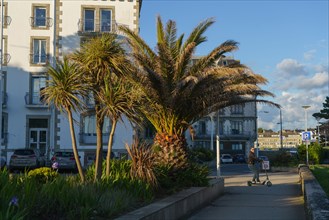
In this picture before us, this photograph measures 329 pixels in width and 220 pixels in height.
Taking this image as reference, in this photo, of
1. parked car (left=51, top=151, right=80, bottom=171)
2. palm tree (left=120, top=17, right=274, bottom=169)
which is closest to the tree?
parked car (left=51, top=151, right=80, bottom=171)

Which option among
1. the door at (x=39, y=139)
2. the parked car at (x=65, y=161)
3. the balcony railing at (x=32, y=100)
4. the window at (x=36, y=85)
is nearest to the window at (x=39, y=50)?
the window at (x=36, y=85)

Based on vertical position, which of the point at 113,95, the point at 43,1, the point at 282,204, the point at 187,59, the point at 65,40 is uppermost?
the point at 43,1

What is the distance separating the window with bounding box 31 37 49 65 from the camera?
3856cm

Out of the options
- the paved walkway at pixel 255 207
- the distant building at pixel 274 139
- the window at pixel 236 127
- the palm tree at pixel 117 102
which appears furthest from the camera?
the distant building at pixel 274 139

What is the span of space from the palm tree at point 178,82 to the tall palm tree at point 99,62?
0.89 m

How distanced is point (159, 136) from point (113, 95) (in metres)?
2.78

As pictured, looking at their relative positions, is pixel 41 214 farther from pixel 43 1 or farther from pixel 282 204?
pixel 43 1

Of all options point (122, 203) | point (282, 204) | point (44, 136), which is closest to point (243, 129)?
point (44, 136)

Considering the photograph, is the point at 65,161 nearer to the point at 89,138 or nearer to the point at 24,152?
the point at 24,152

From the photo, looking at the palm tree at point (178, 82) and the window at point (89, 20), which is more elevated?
the window at point (89, 20)

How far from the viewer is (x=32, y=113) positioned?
125ft

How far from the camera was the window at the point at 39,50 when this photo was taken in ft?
127

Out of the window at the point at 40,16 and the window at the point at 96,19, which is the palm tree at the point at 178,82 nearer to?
the window at the point at 96,19

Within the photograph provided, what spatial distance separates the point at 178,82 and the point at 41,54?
91.1 feet
